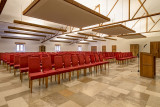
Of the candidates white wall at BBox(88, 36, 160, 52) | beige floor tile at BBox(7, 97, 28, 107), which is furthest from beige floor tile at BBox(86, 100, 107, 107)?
white wall at BBox(88, 36, 160, 52)

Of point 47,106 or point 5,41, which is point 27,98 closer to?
point 47,106

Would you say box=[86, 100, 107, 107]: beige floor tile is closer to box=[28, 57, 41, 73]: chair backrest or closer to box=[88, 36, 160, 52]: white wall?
box=[28, 57, 41, 73]: chair backrest

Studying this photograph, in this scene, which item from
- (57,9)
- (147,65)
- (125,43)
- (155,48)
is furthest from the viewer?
(125,43)

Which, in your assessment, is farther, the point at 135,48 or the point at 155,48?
the point at 135,48

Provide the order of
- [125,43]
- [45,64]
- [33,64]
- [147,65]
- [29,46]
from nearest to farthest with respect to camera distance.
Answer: [33,64] → [45,64] → [147,65] → [29,46] → [125,43]

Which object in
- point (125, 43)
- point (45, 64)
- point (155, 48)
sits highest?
point (125, 43)

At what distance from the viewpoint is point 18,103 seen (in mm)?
1839

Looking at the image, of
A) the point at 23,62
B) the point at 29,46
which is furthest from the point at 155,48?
the point at 29,46

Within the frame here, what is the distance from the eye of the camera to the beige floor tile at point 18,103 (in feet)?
5.82

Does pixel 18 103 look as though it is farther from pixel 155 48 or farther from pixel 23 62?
pixel 155 48

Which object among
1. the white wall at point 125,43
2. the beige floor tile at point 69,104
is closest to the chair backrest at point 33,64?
the beige floor tile at point 69,104

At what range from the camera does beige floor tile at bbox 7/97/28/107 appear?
1.77m

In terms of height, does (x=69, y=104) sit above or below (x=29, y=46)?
below

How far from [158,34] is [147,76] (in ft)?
36.7
